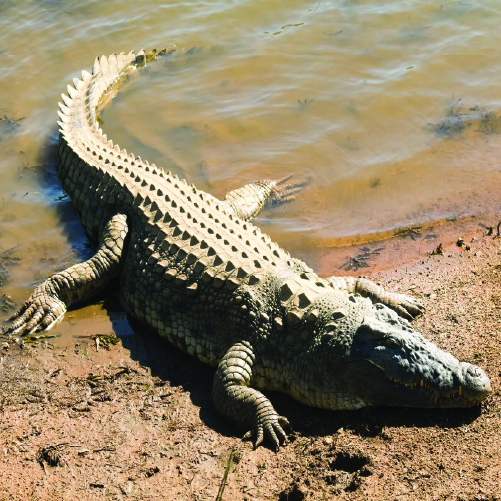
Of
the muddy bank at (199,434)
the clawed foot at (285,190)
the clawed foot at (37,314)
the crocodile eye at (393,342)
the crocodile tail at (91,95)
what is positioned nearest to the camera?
the muddy bank at (199,434)

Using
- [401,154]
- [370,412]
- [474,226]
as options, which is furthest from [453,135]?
[370,412]

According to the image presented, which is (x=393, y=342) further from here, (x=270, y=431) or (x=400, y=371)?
(x=270, y=431)

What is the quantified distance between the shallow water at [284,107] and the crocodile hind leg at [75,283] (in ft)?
1.57

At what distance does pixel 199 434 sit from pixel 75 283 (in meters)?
2.45

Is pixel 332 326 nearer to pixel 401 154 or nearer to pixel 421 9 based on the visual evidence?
pixel 401 154

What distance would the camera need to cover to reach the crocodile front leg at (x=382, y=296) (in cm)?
549

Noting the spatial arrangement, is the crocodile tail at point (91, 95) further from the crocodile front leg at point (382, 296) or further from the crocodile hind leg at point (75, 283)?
the crocodile front leg at point (382, 296)

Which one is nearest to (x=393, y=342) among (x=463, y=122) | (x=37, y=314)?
(x=37, y=314)

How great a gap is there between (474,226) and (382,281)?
168 centimetres

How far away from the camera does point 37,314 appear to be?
5.99 m

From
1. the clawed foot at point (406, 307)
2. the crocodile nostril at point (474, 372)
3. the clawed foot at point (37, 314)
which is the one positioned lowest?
the clawed foot at point (406, 307)

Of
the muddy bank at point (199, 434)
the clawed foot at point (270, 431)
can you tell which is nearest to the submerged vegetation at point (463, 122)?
the muddy bank at point (199, 434)

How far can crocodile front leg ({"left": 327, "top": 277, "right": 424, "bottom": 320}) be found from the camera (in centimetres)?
549

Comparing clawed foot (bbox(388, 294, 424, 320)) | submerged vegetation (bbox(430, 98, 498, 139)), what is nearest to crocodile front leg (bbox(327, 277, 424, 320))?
clawed foot (bbox(388, 294, 424, 320))
